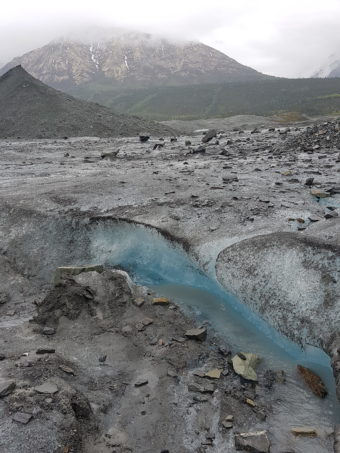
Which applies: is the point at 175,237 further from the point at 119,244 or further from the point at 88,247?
the point at 88,247

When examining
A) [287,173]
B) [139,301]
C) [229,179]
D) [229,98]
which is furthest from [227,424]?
[229,98]

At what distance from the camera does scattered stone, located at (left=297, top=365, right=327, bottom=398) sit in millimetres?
5168

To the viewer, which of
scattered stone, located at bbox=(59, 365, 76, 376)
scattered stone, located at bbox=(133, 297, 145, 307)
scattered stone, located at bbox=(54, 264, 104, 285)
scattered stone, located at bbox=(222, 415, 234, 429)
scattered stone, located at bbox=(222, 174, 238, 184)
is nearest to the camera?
scattered stone, located at bbox=(222, 415, 234, 429)

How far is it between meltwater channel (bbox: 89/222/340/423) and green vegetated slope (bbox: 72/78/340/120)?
102 m

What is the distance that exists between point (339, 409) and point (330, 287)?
65.7 inches

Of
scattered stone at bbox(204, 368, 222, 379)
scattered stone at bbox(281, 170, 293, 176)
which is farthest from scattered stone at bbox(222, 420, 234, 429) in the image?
scattered stone at bbox(281, 170, 293, 176)

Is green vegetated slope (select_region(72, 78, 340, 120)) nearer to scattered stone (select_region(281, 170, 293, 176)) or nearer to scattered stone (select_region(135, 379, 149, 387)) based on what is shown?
scattered stone (select_region(281, 170, 293, 176))

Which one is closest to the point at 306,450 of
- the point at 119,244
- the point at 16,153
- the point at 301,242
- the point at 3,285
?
the point at 301,242

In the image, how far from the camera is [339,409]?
495 cm

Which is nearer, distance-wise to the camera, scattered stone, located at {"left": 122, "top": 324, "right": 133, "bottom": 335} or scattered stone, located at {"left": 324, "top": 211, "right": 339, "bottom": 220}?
scattered stone, located at {"left": 122, "top": 324, "right": 133, "bottom": 335}

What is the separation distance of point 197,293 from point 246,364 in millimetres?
2025

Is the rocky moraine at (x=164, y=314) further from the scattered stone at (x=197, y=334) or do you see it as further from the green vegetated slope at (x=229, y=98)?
the green vegetated slope at (x=229, y=98)

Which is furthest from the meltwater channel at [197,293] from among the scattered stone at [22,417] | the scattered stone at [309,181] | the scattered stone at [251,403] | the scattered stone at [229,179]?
the scattered stone at [309,181]

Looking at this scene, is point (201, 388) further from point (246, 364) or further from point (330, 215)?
point (330, 215)
